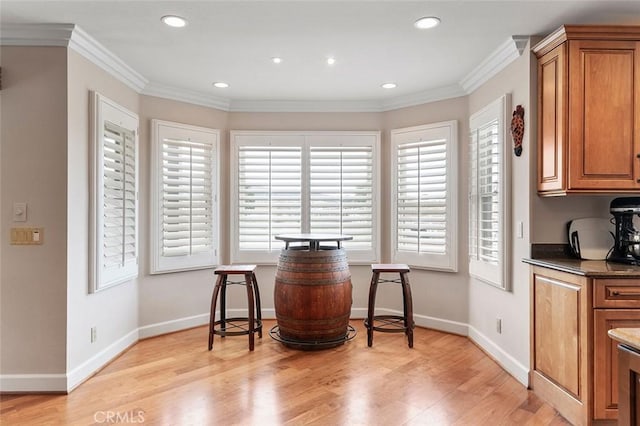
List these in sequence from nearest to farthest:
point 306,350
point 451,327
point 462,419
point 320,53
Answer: point 462,419, point 320,53, point 306,350, point 451,327

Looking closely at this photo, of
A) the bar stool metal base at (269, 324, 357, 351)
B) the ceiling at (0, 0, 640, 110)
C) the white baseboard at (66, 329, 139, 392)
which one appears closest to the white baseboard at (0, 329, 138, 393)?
the white baseboard at (66, 329, 139, 392)

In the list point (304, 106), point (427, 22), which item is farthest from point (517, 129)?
point (304, 106)

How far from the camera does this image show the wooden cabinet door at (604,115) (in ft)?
8.14

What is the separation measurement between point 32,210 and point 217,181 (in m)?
1.84

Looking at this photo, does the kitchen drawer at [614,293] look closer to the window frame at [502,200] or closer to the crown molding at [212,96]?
the window frame at [502,200]

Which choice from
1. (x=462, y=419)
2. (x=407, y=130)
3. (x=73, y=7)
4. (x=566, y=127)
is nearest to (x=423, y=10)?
(x=566, y=127)

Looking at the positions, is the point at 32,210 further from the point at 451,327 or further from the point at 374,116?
the point at 451,327

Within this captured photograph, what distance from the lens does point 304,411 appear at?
2.41 m

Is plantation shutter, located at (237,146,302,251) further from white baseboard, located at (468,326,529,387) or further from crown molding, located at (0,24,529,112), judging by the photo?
white baseboard, located at (468,326,529,387)

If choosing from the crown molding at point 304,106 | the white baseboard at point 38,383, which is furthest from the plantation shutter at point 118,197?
the crown molding at point 304,106

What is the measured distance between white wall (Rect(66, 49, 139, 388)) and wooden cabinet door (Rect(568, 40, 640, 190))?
10.8 ft

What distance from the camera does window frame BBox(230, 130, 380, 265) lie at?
14.5 ft

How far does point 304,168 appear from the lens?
4.44 meters

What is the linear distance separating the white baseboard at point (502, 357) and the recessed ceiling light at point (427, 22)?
242 cm
